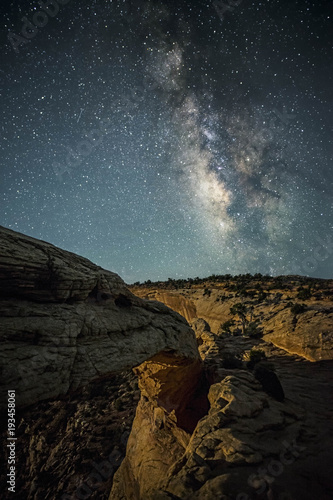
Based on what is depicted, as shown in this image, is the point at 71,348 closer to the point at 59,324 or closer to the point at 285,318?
the point at 59,324

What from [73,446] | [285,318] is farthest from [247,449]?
[73,446]

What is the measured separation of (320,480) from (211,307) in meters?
32.1

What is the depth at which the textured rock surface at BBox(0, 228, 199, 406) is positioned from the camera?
272 inches

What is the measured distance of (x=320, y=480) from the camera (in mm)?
5719

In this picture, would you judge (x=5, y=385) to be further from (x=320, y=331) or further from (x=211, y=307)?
(x=211, y=307)

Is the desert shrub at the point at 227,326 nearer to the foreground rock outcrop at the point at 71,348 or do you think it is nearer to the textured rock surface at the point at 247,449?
the textured rock surface at the point at 247,449

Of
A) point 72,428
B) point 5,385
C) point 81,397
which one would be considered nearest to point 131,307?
point 5,385

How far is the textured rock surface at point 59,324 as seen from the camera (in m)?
6.91

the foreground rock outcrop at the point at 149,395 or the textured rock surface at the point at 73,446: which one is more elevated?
the foreground rock outcrop at the point at 149,395

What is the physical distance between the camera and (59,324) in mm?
8383

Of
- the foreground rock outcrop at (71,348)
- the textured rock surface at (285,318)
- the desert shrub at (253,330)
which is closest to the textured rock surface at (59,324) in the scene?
the foreground rock outcrop at (71,348)

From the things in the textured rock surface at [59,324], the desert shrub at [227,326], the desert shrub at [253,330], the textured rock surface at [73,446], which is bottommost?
the textured rock surface at [73,446]

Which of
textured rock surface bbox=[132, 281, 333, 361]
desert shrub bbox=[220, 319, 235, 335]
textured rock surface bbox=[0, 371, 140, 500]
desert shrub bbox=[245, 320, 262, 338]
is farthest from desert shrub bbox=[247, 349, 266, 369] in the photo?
textured rock surface bbox=[0, 371, 140, 500]

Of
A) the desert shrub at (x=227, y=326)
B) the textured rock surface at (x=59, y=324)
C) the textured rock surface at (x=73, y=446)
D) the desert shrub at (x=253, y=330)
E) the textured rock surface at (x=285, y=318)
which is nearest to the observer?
the textured rock surface at (x=59, y=324)
